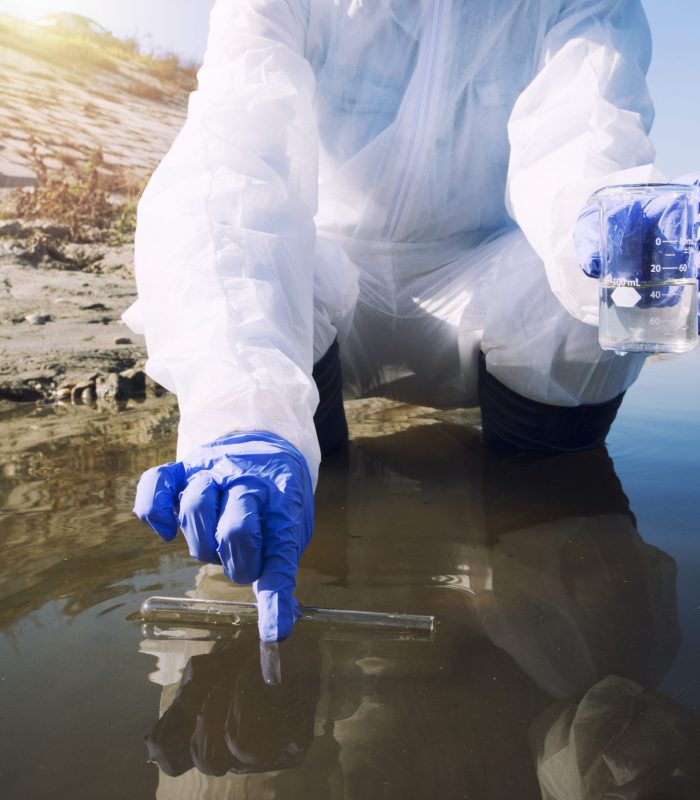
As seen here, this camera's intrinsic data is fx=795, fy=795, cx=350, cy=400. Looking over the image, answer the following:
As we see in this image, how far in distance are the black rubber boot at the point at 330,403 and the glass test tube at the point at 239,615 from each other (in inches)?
24.3

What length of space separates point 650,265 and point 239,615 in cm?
63

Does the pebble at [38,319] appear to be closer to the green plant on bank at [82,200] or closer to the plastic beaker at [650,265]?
the green plant on bank at [82,200]

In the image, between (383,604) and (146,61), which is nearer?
(383,604)

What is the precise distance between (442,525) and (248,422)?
0.49 meters

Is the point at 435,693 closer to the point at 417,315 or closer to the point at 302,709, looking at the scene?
the point at 302,709

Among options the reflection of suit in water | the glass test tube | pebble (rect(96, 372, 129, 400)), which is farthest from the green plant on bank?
the glass test tube

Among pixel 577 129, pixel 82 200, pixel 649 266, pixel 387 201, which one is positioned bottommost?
pixel 82 200

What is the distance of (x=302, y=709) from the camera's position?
0.76 meters

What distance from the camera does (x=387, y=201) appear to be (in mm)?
1665

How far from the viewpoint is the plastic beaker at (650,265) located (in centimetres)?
91

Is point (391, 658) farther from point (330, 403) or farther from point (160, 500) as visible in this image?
point (330, 403)

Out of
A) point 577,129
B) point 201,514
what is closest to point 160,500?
point 201,514

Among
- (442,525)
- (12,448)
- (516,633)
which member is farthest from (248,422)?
(12,448)

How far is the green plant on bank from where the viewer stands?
13.1ft
